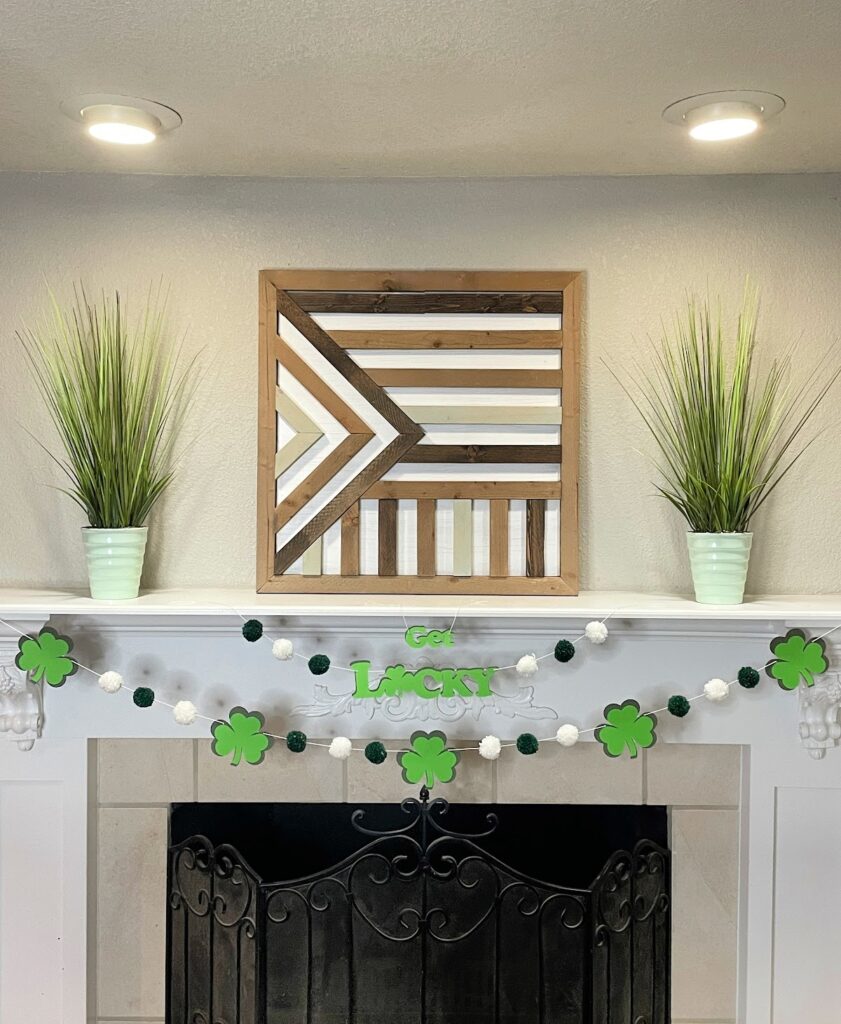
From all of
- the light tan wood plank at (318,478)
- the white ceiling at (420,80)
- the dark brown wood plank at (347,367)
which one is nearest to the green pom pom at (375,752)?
the light tan wood plank at (318,478)

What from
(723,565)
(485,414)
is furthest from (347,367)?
(723,565)

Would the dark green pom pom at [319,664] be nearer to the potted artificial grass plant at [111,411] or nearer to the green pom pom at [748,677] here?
the potted artificial grass plant at [111,411]

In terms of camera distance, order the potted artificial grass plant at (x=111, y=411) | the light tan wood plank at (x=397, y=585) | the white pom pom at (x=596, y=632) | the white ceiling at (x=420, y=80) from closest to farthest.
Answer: the white ceiling at (x=420, y=80)
the white pom pom at (x=596, y=632)
the potted artificial grass plant at (x=111, y=411)
the light tan wood plank at (x=397, y=585)

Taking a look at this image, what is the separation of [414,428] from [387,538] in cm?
23

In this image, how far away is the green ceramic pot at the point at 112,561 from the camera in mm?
1840

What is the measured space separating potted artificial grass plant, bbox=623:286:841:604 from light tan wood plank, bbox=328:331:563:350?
22cm

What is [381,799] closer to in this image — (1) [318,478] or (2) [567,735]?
(2) [567,735]

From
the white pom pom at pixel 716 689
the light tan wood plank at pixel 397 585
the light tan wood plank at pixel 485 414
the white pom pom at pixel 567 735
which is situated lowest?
the white pom pom at pixel 567 735

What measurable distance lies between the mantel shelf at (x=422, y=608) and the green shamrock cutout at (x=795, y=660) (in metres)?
0.04

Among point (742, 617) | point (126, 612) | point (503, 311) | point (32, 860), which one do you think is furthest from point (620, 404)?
A: point (32, 860)

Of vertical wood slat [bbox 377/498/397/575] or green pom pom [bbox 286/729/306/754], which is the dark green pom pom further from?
vertical wood slat [bbox 377/498/397/575]

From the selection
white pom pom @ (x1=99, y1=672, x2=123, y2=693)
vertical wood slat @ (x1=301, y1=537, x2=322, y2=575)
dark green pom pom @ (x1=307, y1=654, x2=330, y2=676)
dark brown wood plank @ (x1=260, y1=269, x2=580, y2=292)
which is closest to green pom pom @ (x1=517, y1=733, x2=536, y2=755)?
dark green pom pom @ (x1=307, y1=654, x2=330, y2=676)

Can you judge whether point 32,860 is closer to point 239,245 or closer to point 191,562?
point 191,562

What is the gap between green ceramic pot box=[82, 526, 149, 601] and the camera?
184cm
